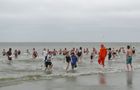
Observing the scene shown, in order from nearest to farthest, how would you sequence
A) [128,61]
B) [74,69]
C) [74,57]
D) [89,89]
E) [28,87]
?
[89,89]
[28,87]
[128,61]
[74,57]
[74,69]

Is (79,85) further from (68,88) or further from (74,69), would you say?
(74,69)

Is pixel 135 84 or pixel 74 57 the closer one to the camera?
pixel 135 84

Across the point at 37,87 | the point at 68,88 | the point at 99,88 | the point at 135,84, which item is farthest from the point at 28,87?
the point at 135,84

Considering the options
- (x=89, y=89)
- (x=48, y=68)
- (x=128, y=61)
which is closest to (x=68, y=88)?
(x=89, y=89)

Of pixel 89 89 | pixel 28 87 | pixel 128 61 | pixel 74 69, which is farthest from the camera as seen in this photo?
pixel 74 69

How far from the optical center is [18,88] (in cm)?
1711

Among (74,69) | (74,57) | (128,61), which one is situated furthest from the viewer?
(74,69)

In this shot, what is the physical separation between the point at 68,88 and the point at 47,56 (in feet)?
28.8

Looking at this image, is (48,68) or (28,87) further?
(48,68)

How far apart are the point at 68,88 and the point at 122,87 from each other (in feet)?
7.94

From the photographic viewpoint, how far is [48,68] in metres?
27.0

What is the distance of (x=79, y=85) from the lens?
58.3ft

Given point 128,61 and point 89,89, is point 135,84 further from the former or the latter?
point 128,61

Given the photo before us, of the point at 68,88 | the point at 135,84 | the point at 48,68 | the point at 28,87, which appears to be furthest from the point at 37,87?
the point at 48,68
